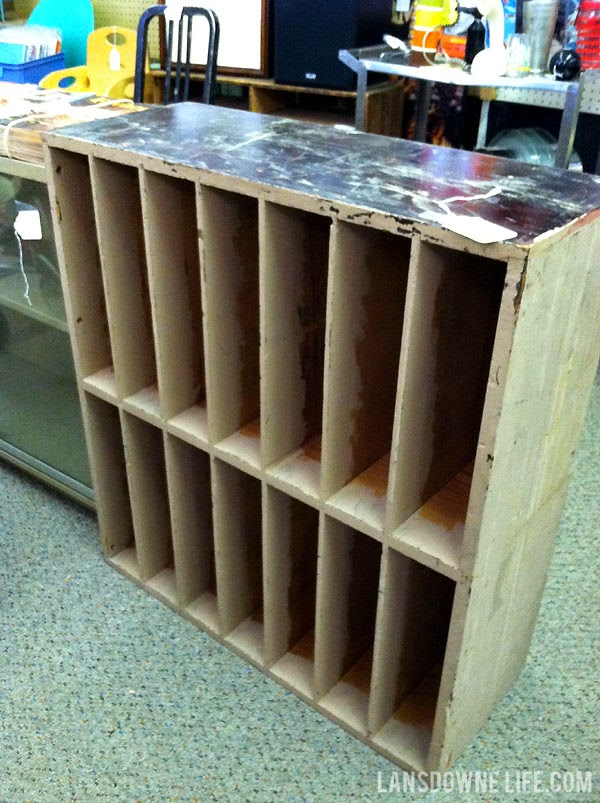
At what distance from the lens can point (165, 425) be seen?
1267 mm

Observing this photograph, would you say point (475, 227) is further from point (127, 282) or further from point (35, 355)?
point (35, 355)

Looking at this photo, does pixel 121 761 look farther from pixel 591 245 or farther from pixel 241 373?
pixel 591 245

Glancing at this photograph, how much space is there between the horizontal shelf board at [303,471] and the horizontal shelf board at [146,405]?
0.26m

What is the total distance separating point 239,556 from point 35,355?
2.63 feet

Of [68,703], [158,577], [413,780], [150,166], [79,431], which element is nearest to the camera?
[150,166]

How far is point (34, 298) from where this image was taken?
5.28 feet

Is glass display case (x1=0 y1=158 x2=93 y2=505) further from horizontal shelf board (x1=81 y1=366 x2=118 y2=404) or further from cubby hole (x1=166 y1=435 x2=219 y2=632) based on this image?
cubby hole (x1=166 y1=435 x2=219 y2=632)

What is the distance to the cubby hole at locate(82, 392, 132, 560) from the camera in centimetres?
144

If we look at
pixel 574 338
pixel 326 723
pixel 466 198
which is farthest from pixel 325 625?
pixel 466 198

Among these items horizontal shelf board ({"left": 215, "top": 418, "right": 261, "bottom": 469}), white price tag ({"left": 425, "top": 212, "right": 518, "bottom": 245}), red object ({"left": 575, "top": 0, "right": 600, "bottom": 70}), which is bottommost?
horizontal shelf board ({"left": 215, "top": 418, "right": 261, "bottom": 469})

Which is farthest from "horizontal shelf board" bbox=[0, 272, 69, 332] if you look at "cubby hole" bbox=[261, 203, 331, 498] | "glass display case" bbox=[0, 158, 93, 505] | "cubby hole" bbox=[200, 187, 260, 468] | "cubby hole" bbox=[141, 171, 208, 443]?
"cubby hole" bbox=[261, 203, 331, 498]

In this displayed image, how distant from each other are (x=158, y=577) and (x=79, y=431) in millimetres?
408

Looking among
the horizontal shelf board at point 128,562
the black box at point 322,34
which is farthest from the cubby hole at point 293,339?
the black box at point 322,34

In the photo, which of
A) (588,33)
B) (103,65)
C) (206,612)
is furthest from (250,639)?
(103,65)
